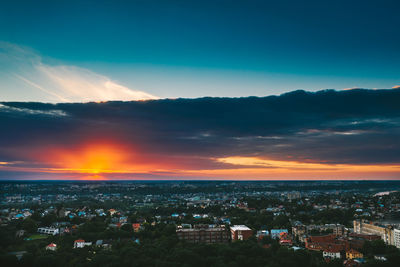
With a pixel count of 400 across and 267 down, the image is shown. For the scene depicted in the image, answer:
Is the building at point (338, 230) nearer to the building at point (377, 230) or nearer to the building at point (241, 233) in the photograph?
the building at point (377, 230)

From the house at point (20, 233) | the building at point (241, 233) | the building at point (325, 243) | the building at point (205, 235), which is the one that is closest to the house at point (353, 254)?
the building at point (325, 243)

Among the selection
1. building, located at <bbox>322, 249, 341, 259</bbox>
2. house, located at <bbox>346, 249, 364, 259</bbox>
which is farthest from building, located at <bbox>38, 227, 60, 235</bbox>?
house, located at <bbox>346, 249, 364, 259</bbox>

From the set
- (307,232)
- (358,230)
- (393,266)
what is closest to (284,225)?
(307,232)

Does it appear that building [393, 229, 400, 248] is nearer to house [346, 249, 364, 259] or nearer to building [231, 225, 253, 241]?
house [346, 249, 364, 259]

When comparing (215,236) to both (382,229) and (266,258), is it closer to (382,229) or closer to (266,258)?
(266,258)

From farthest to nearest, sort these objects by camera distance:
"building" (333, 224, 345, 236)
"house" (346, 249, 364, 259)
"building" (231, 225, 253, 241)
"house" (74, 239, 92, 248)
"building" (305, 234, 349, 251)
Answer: "building" (333, 224, 345, 236) < "building" (231, 225, 253, 241) < "house" (74, 239, 92, 248) < "building" (305, 234, 349, 251) < "house" (346, 249, 364, 259)

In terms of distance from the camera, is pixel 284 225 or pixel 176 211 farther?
pixel 176 211
